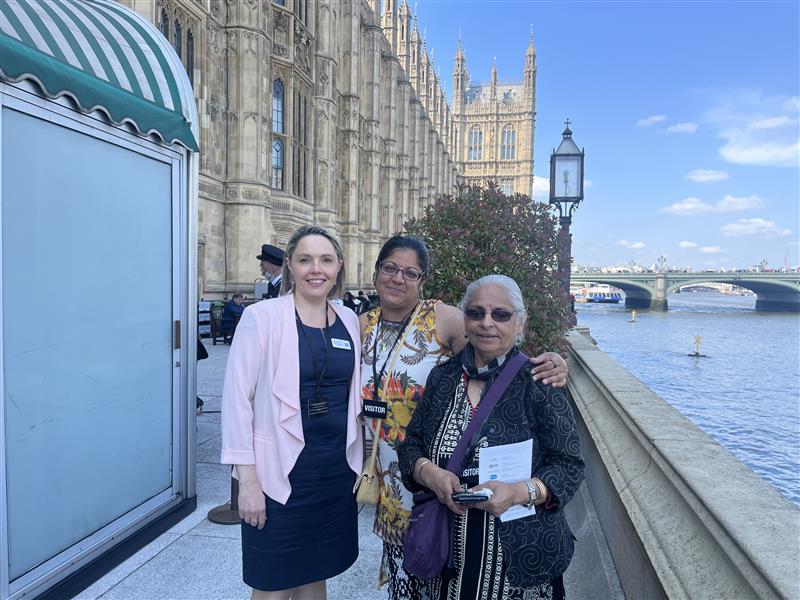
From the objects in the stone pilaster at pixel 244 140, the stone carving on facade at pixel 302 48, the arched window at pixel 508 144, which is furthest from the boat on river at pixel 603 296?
the stone pilaster at pixel 244 140

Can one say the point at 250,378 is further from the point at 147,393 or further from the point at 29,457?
the point at 147,393

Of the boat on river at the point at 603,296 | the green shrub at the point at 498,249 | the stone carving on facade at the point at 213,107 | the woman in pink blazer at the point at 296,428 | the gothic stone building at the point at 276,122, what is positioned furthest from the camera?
the boat on river at the point at 603,296

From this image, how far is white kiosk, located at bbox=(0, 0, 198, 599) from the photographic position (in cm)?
241

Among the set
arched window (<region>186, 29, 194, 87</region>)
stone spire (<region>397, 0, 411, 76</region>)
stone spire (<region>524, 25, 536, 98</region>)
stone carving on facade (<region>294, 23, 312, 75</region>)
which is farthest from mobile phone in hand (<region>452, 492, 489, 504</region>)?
stone spire (<region>524, 25, 536, 98</region>)

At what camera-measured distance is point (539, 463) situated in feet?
5.72

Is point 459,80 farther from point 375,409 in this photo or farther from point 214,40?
point 375,409

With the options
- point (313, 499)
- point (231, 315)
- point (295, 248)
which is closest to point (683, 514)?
point (313, 499)

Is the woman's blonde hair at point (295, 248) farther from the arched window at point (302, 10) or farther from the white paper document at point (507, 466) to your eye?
the arched window at point (302, 10)

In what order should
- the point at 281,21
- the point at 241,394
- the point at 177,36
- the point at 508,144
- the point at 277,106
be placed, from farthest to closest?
the point at 508,144, the point at 277,106, the point at 281,21, the point at 177,36, the point at 241,394

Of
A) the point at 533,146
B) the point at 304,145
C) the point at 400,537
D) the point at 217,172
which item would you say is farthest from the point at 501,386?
the point at 533,146

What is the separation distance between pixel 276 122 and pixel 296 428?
18516mm

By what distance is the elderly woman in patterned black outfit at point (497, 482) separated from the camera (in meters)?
1.66

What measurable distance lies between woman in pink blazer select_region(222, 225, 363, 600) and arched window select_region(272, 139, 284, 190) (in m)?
17.4

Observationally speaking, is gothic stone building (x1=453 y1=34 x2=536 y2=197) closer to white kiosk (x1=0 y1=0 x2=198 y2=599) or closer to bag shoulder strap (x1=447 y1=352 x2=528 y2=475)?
white kiosk (x1=0 y1=0 x2=198 y2=599)
